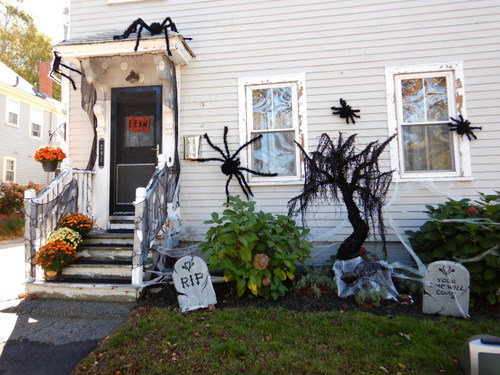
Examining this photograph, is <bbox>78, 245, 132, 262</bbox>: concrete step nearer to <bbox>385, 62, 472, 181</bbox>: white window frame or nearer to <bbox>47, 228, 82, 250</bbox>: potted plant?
<bbox>47, 228, 82, 250</bbox>: potted plant

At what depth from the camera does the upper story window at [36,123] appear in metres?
15.4

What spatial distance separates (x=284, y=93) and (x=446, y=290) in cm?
365

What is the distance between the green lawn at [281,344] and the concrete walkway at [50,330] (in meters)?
0.23

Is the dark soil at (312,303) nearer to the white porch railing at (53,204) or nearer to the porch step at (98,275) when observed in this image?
the porch step at (98,275)

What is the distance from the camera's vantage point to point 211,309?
11.2 ft

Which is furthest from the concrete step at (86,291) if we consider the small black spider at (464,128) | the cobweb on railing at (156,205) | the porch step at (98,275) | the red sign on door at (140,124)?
the small black spider at (464,128)

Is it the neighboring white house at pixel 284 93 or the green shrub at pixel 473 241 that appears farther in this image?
the neighboring white house at pixel 284 93

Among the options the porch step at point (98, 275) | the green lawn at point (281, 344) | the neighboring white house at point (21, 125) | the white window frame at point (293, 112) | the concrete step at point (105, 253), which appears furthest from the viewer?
the neighboring white house at point (21, 125)

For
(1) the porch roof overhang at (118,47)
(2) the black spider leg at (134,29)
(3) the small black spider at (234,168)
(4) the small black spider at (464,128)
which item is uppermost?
(2) the black spider leg at (134,29)

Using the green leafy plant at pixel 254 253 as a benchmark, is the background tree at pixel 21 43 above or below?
above

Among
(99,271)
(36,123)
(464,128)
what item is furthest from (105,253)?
(36,123)

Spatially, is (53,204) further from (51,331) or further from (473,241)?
(473,241)

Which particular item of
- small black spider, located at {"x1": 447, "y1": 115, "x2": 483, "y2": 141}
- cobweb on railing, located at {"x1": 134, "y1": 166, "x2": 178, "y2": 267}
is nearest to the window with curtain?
cobweb on railing, located at {"x1": 134, "y1": 166, "x2": 178, "y2": 267}

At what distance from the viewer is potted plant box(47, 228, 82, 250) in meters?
4.19
